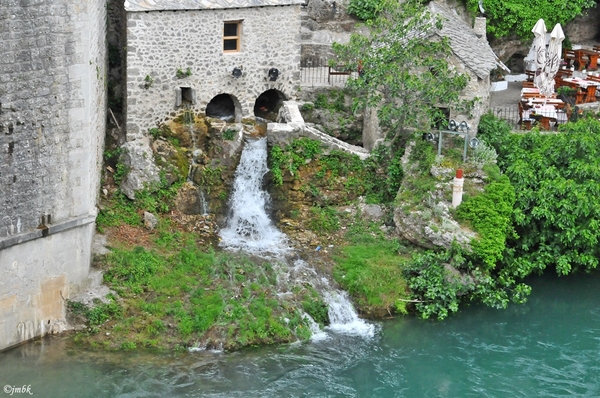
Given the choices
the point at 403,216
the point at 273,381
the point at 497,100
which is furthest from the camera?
the point at 497,100

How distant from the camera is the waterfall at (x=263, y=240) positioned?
30656mm

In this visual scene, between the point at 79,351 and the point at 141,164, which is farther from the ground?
the point at 141,164

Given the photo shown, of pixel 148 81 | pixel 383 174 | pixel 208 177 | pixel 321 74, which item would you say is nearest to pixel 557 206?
pixel 383 174

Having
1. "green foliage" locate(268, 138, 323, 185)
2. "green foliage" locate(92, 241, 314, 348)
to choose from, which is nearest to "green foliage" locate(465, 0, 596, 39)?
"green foliage" locate(268, 138, 323, 185)

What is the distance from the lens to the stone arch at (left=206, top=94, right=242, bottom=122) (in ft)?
119

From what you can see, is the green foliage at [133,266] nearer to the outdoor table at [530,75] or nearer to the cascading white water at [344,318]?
the cascading white water at [344,318]

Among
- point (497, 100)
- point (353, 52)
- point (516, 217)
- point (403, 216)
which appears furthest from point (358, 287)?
point (497, 100)

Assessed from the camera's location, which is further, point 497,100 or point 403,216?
point 497,100

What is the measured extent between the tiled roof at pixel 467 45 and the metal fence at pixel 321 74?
132 inches

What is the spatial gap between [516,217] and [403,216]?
3.10m

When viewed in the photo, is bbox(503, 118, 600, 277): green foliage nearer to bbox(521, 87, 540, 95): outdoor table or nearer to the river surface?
the river surface

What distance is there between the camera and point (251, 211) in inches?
1352

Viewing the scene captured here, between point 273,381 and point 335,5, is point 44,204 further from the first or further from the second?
point 335,5

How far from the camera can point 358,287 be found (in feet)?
103
